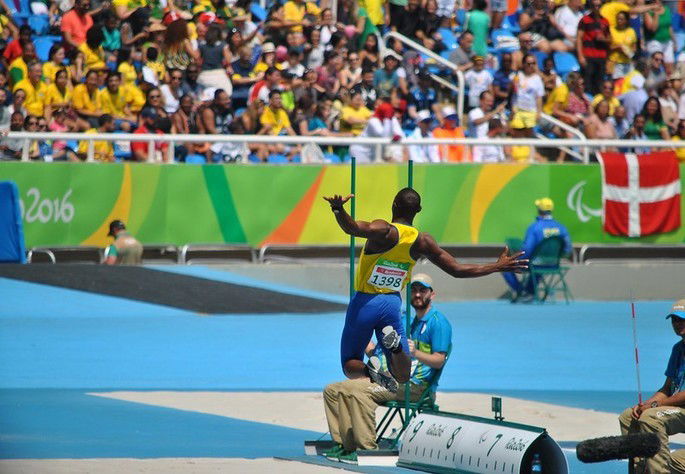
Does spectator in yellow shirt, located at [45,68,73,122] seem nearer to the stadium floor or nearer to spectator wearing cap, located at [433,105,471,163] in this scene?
the stadium floor

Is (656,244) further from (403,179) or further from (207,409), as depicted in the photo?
(207,409)

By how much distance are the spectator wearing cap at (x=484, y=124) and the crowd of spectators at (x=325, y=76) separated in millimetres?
24

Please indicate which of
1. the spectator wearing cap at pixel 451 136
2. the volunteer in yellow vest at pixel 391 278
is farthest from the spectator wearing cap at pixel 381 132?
the volunteer in yellow vest at pixel 391 278

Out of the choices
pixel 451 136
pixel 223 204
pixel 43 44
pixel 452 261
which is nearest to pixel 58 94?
pixel 43 44

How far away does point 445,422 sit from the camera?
416 inches

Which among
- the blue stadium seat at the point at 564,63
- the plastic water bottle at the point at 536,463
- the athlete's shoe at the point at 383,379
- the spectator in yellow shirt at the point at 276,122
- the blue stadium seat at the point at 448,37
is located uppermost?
the blue stadium seat at the point at 448,37

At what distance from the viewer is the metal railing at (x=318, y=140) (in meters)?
22.0

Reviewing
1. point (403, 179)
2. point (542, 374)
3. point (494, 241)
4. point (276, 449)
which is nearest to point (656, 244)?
point (494, 241)

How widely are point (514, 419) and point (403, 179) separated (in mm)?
10164

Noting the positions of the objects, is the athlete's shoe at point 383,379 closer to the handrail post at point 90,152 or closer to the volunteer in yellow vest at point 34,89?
the handrail post at point 90,152

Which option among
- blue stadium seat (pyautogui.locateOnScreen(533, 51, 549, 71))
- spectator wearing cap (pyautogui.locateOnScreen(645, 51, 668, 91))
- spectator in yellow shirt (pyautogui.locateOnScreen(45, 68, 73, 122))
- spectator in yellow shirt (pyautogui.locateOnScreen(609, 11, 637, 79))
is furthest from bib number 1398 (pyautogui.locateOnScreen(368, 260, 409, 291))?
spectator in yellow shirt (pyautogui.locateOnScreen(609, 11, 637, 79))

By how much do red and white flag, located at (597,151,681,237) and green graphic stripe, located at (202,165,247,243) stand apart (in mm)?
6302

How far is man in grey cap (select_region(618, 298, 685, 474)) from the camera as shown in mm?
9727

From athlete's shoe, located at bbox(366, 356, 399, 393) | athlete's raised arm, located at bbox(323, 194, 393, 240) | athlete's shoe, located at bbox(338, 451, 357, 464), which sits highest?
athlete's raised arm, located at bbox(323, 194, 393, 240)
